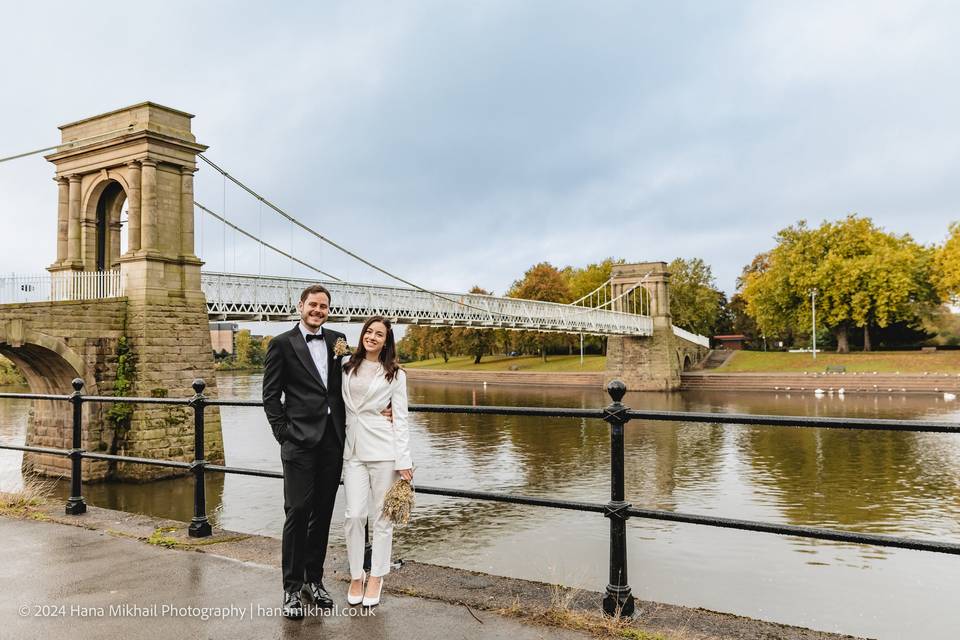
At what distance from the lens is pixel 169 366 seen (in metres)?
16.7

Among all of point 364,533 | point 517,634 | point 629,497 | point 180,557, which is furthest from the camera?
point 629,497

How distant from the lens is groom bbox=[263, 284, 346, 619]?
10.7 feet

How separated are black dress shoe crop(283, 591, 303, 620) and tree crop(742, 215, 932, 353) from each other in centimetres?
4853

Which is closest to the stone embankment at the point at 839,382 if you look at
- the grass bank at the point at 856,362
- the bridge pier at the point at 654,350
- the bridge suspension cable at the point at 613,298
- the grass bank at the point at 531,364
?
the grass bank at the point at 856,362

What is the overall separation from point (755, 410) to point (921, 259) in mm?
26518

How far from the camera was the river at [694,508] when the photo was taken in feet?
27.1

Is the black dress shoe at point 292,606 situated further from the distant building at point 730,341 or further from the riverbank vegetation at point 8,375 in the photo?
the distant building at point 730,341

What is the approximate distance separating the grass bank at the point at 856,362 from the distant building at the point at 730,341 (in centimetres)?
1893

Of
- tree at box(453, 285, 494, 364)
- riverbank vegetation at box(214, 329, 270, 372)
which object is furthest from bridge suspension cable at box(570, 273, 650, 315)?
riverbank vegetation at box(214, 329, 270, 372)

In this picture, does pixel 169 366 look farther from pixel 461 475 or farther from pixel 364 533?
pixel 364 533

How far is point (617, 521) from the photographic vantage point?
321 cm

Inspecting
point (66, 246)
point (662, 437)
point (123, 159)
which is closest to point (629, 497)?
point (662, 437)

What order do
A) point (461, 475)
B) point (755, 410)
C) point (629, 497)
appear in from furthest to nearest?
point (755, 410), point (461, 475), point (629, 497)

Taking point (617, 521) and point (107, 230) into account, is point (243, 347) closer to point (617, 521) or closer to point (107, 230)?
point (107, 230)
